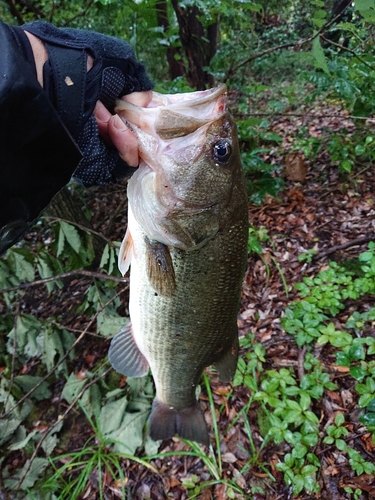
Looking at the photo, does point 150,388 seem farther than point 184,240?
Yes

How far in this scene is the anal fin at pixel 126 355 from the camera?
2.00 metres

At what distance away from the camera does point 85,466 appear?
2738 millimetres

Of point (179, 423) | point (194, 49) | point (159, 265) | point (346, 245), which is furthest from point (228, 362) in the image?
point (194, 49)

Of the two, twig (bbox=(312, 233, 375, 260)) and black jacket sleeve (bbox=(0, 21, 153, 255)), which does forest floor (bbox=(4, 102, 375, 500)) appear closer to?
twig (bbox=(312, 233, 375, 260))

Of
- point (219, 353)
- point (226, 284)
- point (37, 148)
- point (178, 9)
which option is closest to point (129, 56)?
point (37, 148)

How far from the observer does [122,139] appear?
51.2 inches

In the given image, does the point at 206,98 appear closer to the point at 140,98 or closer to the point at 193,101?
the point at 193,101

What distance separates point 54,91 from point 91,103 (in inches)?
4.7

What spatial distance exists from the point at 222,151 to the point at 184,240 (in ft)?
1.33

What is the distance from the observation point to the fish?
1.40m

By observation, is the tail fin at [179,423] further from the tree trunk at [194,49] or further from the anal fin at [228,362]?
the tree trunk at [194,49]

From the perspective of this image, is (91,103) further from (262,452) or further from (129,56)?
(262,452)

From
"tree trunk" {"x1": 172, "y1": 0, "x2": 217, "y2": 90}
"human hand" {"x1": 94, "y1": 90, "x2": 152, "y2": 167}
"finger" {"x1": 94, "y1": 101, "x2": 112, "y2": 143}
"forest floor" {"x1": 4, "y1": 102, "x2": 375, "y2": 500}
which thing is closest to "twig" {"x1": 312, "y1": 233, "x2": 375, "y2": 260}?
"forest floor" {"x1": 4, "y1": 102, "x2": 375, "y2": 500}

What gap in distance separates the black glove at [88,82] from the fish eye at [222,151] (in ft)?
1.12
